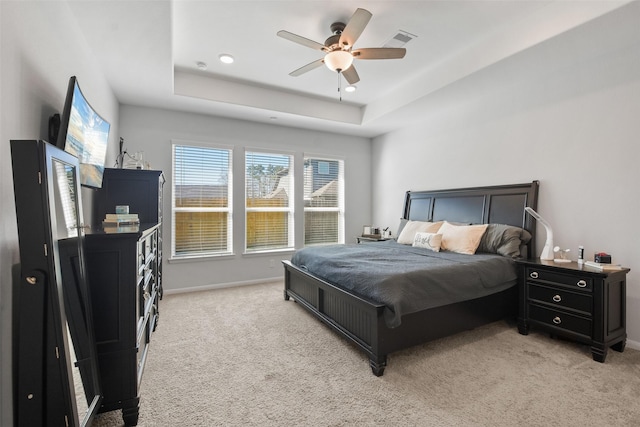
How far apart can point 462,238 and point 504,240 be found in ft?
1.40

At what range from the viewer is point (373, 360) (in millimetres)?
2227

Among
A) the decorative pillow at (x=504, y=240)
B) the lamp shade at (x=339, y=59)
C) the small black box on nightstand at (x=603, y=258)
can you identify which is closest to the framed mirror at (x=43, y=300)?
the lamp shade at (x=339, y=59)

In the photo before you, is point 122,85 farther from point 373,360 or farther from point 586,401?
point 586,401

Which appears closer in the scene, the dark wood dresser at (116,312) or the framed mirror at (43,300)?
the framed mirror at (43,300)

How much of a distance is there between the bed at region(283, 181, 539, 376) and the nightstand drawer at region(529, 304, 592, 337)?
292 millimetres

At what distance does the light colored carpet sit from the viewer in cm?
177

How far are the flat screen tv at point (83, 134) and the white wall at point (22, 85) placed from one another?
13 centimetres

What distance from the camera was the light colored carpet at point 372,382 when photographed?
5.79 ft

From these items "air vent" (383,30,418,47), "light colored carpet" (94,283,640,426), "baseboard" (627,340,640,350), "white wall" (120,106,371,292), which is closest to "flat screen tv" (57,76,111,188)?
"light colored carpet" (94,283,640,426)

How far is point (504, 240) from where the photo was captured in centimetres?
330

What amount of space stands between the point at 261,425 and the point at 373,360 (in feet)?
2.98

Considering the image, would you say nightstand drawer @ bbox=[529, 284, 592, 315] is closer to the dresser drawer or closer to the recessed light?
the dresser drawer

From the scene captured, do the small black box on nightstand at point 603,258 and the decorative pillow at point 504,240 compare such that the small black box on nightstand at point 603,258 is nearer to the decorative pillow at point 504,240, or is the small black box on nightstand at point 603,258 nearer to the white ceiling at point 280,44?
the decorative pillow at point 504,240

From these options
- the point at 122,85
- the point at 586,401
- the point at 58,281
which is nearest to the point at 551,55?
the point at 586,401
